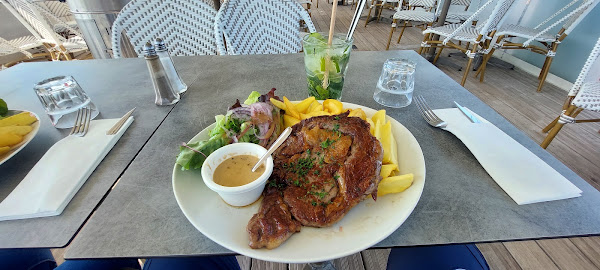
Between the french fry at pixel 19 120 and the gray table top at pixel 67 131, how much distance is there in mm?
92

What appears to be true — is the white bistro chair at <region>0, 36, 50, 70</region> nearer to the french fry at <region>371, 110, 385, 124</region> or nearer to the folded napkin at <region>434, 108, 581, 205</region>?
the french fry at <region>371, 110, 385, 124</region>

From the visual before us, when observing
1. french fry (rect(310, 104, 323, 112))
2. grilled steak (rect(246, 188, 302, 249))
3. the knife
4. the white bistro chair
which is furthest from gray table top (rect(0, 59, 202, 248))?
the white bistro chair

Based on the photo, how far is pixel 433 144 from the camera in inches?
48.4

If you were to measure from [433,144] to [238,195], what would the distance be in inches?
36.9

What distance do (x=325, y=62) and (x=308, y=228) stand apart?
34.6 inches

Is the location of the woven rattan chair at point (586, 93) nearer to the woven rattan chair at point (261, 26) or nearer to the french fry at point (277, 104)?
the woven rattan chair at point (261, 26)

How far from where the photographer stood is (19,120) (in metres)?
1.23

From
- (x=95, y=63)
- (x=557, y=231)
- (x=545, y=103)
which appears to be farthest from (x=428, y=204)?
(x=545, y=103)

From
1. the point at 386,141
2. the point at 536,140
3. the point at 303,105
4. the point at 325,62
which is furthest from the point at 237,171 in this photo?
the point at 536,140

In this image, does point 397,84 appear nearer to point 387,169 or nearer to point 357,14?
point 357,14

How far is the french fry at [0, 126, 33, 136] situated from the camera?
1.12 m

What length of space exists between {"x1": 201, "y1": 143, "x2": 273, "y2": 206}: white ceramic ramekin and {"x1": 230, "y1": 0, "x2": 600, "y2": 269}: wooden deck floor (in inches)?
50.7

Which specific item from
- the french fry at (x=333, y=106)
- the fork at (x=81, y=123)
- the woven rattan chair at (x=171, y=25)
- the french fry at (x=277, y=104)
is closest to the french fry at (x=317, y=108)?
the french fry at (x=333, y=106)

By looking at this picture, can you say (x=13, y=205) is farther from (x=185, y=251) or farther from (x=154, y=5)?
(x=154, y=5)
